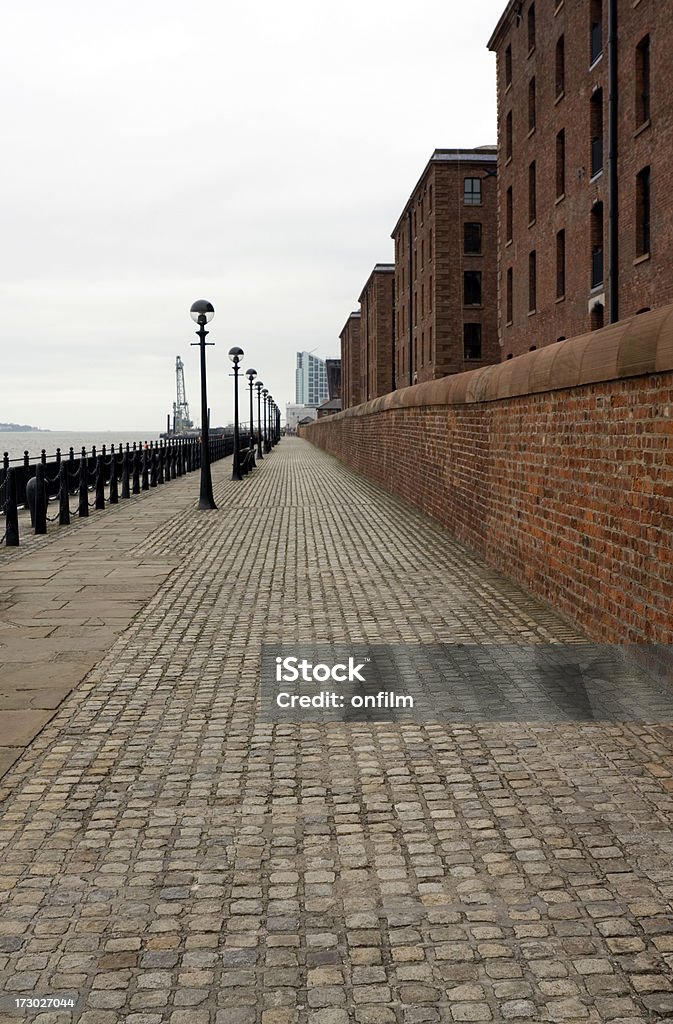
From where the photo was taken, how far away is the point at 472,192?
52.2 m

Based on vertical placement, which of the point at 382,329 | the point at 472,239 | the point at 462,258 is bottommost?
the point at 382,329

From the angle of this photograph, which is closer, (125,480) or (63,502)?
(63,502)

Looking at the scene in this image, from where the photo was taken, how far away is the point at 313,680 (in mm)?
6539

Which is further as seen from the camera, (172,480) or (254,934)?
(172,480)

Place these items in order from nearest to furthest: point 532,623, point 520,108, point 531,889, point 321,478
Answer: point 531,889, point 532,623, point 321,478, point 520,108

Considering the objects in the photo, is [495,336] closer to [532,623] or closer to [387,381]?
[387,381]

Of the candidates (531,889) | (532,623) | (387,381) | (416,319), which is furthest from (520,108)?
(387,381)

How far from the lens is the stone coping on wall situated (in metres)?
6.17

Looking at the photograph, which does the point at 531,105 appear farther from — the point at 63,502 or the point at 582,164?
the point at 63,502

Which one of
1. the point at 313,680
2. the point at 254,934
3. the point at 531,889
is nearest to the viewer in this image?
the point at 254,934

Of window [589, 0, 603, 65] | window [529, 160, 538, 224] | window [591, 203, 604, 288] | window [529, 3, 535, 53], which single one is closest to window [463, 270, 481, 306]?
window [529, 160, 538, 224]

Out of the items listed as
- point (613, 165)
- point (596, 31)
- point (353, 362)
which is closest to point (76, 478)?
point (613, 165)

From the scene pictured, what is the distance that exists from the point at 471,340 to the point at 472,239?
5.04 metres

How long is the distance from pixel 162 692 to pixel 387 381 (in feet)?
242
